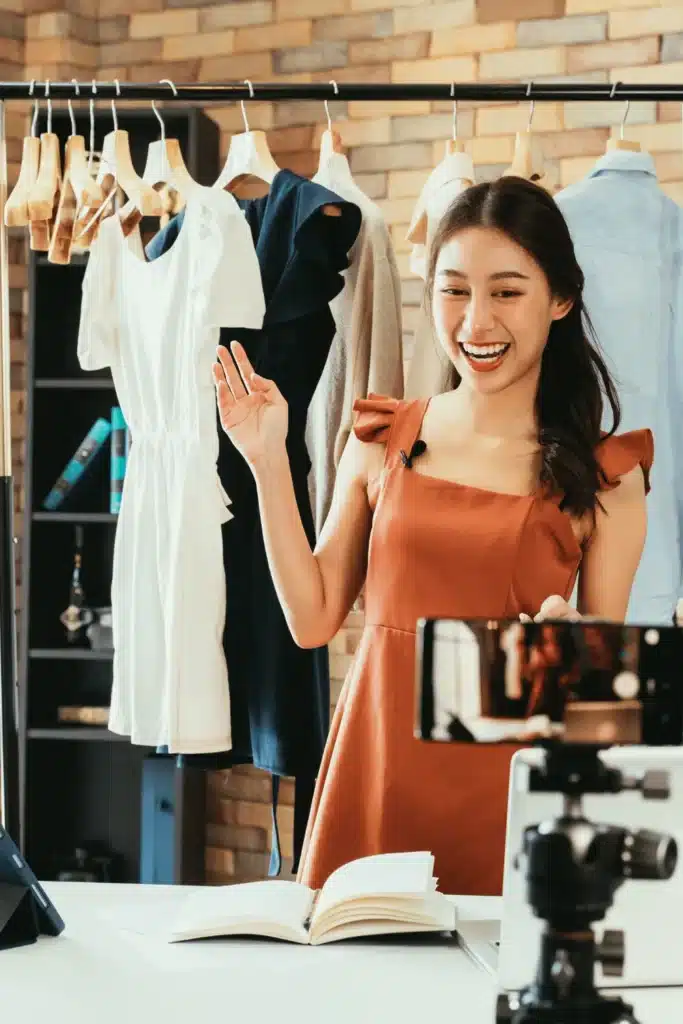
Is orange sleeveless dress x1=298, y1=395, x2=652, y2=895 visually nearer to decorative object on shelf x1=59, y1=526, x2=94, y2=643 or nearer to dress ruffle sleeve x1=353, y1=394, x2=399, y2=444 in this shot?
dress ruffle sleeve x1=353, y1=394, x2=399, y2=444

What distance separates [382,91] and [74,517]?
6.04ft

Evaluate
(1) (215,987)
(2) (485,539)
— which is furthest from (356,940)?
(2) (485,539)

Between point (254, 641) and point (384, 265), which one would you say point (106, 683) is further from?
point (384, 265)

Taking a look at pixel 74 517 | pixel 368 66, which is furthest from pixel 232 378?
pixel 368 66

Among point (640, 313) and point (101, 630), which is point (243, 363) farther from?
point (101, 630)

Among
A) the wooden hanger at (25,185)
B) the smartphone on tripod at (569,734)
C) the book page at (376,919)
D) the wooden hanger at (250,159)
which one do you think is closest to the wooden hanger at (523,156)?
the wooden hanger at (250,159)

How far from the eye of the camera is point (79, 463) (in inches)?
144

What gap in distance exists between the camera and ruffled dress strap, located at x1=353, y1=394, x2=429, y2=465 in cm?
197

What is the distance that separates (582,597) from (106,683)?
233 centimetres

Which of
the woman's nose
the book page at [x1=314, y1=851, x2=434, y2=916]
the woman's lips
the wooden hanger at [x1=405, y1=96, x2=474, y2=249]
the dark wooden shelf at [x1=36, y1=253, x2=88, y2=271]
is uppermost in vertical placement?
the dark wooden shelf at [x1=36, y1=253, x2=88, y2=271]

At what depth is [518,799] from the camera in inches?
41.3

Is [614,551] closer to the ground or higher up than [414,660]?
higher up

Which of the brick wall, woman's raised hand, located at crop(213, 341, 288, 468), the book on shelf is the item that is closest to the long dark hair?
woman's raised hand, located at crop(213, 341, 288, 468)

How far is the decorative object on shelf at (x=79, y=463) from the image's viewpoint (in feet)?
12.0
